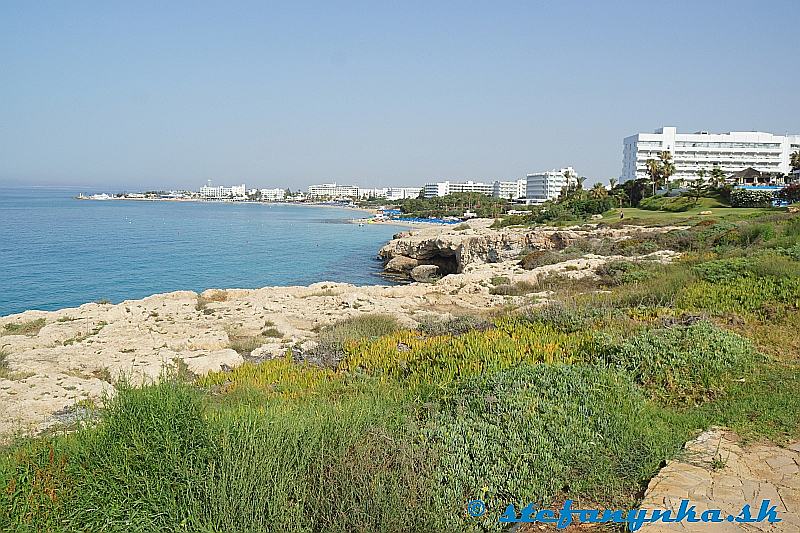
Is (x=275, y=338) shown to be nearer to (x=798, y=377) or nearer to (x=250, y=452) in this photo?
(x=250, y=452)

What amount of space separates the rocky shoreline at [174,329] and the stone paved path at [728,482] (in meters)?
4.36

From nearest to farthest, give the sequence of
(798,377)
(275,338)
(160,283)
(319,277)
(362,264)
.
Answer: (798,377) → (275,338) → (160,283) → (319,277) → (362,264)

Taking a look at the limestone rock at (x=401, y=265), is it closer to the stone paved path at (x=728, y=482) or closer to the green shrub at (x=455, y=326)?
the green shrub at (x=455, y=326)

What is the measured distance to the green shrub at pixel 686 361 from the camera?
6.47 m

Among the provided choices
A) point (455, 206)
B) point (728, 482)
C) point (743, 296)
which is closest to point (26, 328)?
point (728, 482)

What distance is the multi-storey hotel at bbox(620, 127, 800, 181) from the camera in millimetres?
98688

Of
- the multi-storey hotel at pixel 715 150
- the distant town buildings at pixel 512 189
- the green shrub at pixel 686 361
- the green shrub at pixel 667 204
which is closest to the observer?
the green shrub at pixel 686 361

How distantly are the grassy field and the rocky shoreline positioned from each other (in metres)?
0.90

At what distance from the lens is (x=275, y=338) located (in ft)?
40.4

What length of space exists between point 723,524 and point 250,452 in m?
3.43

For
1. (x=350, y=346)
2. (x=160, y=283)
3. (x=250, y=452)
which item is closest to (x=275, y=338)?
(x=350, y=346)

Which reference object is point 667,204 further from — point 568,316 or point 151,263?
point 568,316

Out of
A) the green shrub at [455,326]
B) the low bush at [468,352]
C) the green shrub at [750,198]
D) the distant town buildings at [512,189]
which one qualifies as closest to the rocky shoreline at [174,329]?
the green shrub at [455,326]

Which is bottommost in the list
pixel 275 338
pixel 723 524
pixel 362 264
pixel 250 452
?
pixel 362 264
